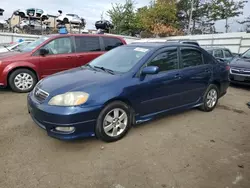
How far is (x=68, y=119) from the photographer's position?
2.84 m

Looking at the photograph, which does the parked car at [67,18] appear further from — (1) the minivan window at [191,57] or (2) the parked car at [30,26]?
(1) the minivan window at [191,57]

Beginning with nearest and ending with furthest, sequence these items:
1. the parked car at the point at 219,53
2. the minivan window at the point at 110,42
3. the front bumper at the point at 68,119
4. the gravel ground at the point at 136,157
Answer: the gravel ground at the point at 136,157 → the front bumper at the point at 68,119 → the minivan window at the point at 110,42 → the parked car at the point at 219,53

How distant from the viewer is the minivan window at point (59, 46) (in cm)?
614

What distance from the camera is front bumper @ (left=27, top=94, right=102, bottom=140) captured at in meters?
2.85

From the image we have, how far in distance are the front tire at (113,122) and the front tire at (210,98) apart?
214 cm

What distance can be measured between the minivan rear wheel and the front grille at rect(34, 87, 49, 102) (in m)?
2.78

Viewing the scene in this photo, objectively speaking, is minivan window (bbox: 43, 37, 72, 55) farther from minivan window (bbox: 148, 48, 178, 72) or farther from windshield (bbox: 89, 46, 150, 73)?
minivan window (bbox: 148, 48, 178, 72)

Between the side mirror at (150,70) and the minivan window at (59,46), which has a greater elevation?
the minivan window at (59,46)

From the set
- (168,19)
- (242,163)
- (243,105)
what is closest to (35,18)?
(168,19)

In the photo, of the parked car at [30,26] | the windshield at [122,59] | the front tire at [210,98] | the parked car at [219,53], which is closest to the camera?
the windshield at [122,59]

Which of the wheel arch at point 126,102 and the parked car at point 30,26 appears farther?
the parked car at point 30,26

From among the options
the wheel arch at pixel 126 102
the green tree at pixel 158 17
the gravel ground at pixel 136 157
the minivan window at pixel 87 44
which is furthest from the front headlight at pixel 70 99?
the green tree at pixel 158 17

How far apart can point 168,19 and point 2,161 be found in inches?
1083

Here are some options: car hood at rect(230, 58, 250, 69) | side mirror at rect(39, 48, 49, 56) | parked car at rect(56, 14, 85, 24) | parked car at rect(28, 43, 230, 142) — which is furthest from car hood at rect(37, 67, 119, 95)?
parked car at rect(56, 14, 85, 24)
